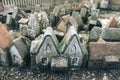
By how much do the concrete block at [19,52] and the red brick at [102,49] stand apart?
28.7ft

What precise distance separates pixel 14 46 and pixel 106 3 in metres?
29.2

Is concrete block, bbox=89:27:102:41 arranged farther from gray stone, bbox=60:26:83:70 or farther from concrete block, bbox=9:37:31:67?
concrete block, bbox=9:37:31:67

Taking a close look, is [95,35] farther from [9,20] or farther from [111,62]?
[9,20]

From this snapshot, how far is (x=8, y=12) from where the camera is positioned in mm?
44250

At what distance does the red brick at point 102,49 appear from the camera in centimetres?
3035

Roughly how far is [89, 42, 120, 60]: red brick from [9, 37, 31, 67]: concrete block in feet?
28.7

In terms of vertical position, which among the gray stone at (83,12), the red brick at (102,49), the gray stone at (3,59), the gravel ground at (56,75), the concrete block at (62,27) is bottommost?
the gravel ground at (56,75)

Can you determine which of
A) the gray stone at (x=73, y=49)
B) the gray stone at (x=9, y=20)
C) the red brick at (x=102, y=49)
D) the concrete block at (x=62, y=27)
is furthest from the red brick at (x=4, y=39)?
the red brick at (x=102, y=49)

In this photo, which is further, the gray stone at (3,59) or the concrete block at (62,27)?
the concrete block at (62,27)

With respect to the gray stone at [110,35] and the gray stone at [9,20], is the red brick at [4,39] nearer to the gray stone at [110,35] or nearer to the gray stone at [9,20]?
the gray stone at [9,20]

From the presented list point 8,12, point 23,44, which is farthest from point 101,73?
point 8,12

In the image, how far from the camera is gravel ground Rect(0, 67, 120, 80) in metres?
29.1

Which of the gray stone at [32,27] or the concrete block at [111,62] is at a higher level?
the gray stone at [32,27]

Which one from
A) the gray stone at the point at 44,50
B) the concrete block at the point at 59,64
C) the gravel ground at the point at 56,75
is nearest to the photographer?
the concrete block at the point at 59,64
